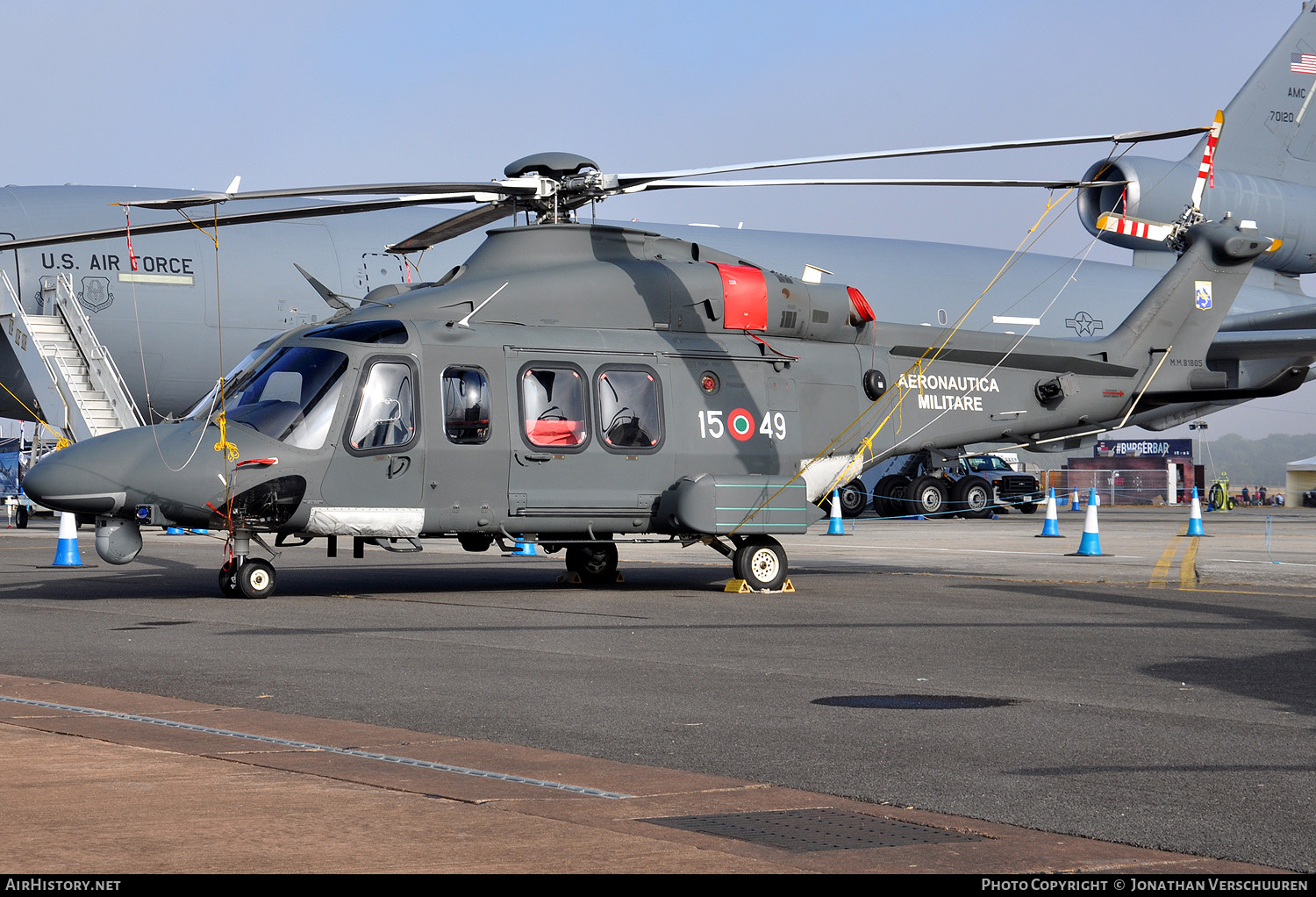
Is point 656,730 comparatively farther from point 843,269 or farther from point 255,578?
point 843,269

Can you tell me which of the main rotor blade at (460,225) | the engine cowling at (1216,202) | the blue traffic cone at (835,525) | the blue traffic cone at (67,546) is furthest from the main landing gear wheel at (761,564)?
the engine cowling at (1216,202)

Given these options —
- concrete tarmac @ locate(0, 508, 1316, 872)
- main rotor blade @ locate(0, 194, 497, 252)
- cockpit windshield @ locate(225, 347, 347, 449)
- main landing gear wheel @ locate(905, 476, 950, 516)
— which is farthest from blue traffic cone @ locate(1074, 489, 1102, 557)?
main landing gear wheel @ locate(905, 476, 950, 516)

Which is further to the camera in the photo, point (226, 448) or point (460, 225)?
point (460, 225)

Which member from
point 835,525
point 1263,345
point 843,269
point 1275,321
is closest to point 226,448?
point 835,525

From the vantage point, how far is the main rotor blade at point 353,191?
35.7 ft

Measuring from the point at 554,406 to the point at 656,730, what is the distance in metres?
7.90

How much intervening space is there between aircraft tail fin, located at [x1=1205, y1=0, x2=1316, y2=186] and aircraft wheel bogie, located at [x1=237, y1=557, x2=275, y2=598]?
3020 cm

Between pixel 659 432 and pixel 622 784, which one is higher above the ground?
pixel 659 432

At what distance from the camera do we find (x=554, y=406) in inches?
558

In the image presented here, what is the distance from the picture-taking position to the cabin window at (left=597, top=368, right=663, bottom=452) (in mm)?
14344

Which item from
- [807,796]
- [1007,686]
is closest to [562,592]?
[1007,686]

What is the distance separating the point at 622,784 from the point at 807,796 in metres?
0.69

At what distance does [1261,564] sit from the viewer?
58.7 feet

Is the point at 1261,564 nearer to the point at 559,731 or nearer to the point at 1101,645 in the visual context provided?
the point at 1101,645
